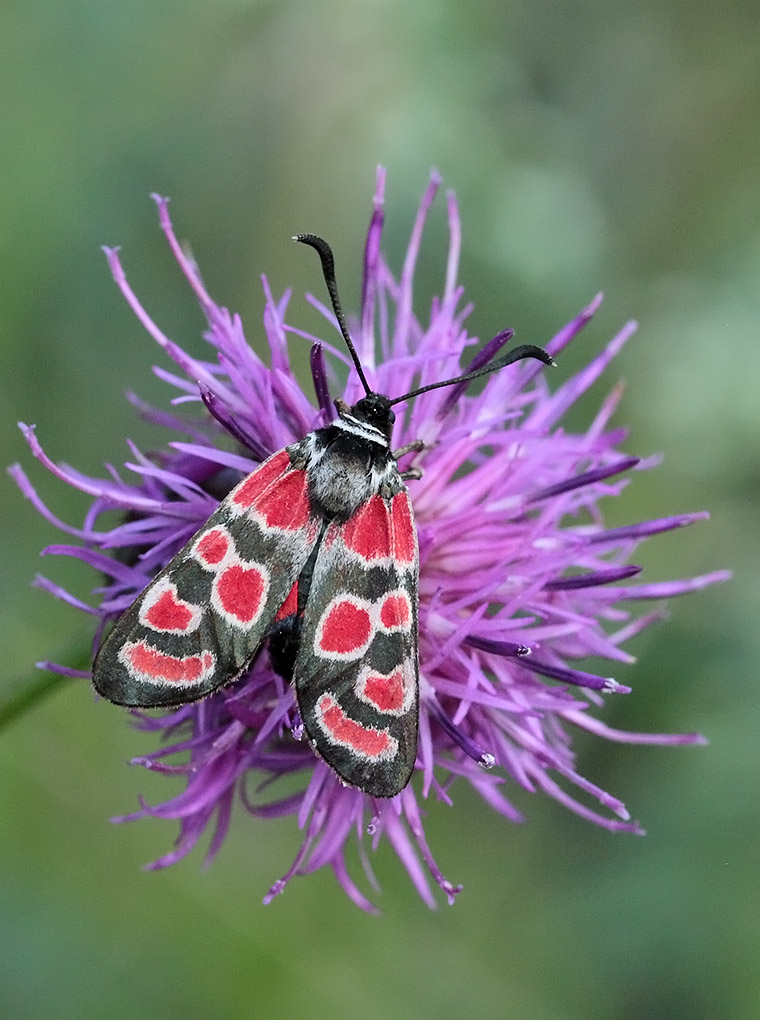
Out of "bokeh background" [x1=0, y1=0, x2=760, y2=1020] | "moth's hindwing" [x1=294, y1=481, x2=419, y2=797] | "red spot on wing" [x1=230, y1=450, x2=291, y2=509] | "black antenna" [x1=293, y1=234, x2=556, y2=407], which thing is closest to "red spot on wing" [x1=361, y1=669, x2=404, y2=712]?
"moth's hindwing" [x1=294, y1=481, x2=419, y2=797]

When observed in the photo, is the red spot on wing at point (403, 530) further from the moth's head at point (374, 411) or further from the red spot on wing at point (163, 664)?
the red spot on wing at point (163, 664)

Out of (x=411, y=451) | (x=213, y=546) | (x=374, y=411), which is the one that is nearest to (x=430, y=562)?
(x=411, y=451)

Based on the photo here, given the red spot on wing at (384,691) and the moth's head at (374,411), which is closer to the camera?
the red spot on wing at (384,691)

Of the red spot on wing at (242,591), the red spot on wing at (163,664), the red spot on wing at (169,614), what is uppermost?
the red spot on wing at (242,591)

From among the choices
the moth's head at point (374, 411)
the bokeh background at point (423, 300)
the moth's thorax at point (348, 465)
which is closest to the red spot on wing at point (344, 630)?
the moth's thorax at point (348, 465)

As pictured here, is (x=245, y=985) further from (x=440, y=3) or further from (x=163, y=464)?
(x=440, y=3)

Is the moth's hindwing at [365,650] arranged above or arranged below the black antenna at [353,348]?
below

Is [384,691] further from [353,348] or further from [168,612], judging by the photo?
[353,348]

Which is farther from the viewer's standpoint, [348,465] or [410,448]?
[410,448]

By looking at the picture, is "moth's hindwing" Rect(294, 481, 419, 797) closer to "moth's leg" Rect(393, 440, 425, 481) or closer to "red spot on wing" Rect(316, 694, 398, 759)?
"red spot on wing" Rect(316, 694, 398, 759)
